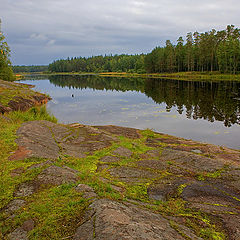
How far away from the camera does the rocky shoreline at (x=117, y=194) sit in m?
4.27

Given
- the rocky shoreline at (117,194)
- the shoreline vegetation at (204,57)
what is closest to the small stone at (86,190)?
the rocky shoreline at (117,194)

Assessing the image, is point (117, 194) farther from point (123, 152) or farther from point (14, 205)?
point (123, 152)

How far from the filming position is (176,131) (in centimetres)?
2108

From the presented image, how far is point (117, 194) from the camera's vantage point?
5.97m

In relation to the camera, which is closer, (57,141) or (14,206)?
(14,206)

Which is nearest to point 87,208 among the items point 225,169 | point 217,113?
point 225,169

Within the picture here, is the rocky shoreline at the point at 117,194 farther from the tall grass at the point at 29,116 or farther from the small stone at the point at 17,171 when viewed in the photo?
the tall grass at the point at 29,116

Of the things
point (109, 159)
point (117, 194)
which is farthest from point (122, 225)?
point (109, 159)

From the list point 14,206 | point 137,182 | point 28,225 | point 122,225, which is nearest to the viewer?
point 122,225

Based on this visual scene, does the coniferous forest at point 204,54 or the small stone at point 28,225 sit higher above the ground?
the coniferous forest at point 204,54

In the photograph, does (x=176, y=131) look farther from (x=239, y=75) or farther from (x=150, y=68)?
(x=150, y=68)

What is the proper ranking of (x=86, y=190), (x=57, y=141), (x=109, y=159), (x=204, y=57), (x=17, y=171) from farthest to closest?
(x=204, y=57), (x=57, y=141), (x=109, y=159), (x=17, y=171), (x=86, y=190)

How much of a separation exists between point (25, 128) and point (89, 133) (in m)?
4.35

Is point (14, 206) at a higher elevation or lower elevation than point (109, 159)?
higher
